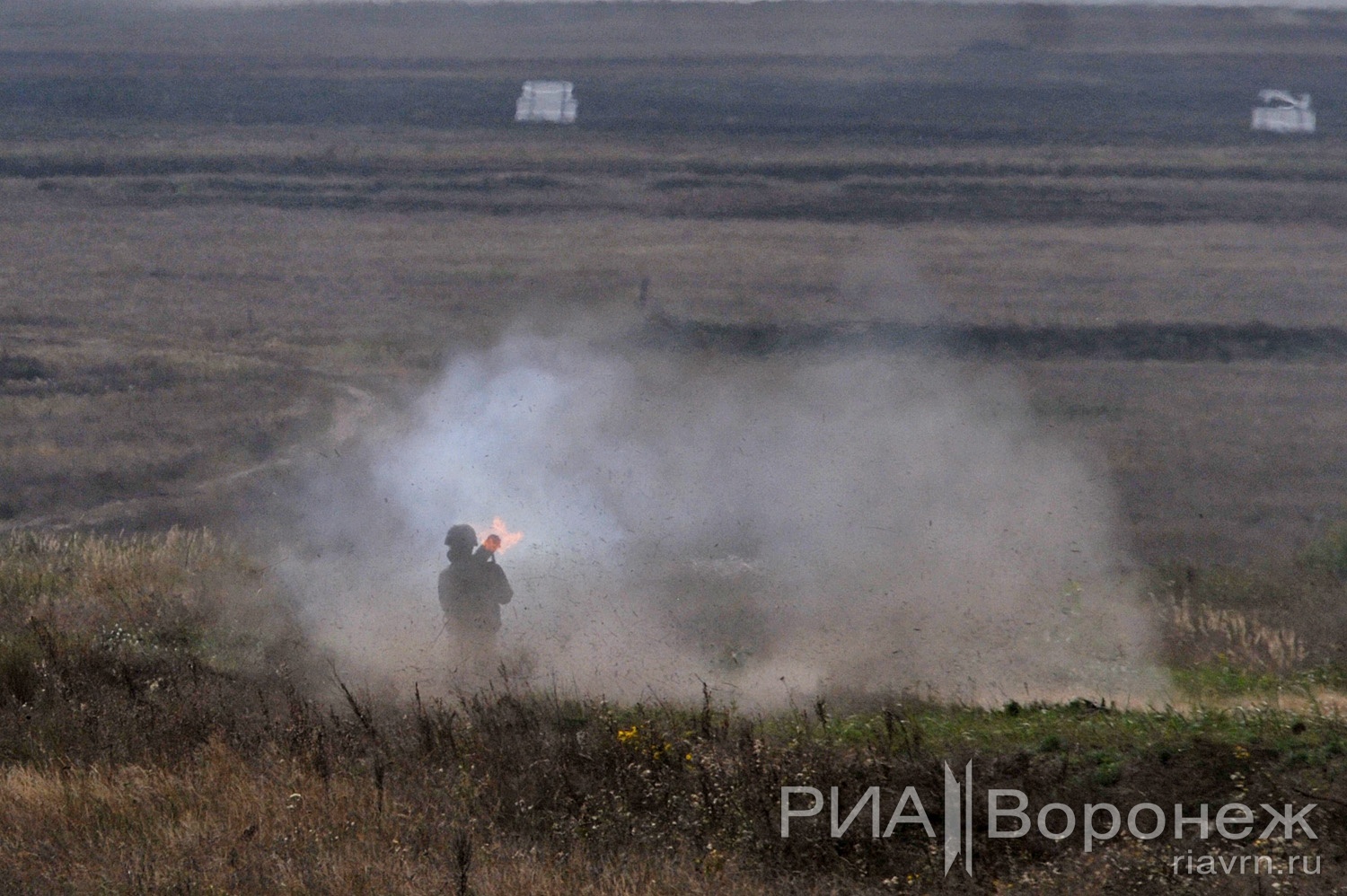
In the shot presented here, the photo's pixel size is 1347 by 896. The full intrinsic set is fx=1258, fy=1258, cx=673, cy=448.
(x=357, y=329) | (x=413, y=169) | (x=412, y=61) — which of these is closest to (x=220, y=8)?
(x=412, y=61)

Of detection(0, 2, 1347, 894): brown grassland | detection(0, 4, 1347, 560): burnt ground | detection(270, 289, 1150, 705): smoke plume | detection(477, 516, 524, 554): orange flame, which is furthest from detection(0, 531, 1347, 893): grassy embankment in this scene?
detection(0, 4, 1347, 560): burnt ground

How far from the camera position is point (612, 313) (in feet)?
90.0

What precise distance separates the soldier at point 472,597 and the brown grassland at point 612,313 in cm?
97

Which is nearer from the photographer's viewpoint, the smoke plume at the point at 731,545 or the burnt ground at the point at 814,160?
the smoke plume at the point at 731,545

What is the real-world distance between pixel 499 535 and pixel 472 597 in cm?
66

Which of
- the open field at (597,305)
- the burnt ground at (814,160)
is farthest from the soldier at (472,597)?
the burnt ground at (814,160)

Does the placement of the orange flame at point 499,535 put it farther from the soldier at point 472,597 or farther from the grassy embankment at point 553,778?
the grassy embankment at point 553,778

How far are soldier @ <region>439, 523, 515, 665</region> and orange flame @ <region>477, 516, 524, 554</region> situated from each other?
0.16 meters

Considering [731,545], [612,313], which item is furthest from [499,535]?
[612,313]

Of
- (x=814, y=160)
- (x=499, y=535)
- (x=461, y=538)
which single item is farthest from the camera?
(x=814, y=160)

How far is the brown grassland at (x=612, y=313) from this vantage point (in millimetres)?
5918

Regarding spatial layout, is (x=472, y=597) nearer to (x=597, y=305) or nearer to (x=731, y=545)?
(x=731, y=545)

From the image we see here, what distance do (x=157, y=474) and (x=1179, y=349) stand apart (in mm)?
19680

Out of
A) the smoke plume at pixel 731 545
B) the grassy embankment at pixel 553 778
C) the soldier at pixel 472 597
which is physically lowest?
the smoke plume at pixel 731 545
